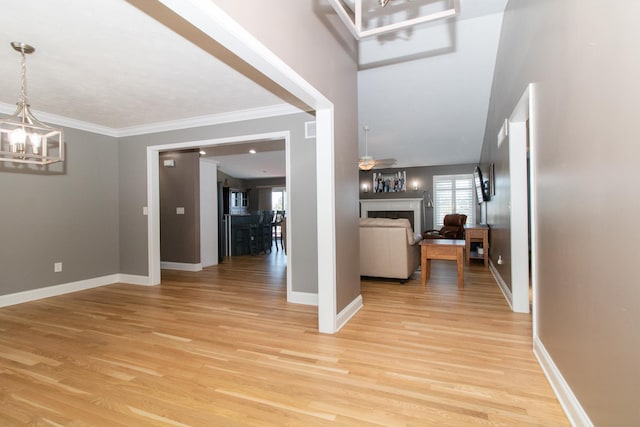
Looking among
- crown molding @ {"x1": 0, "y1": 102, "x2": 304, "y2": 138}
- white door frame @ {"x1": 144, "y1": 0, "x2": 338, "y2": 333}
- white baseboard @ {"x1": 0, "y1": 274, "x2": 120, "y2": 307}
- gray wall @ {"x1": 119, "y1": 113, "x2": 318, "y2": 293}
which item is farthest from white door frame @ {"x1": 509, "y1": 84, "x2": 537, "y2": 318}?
white baseboard @ {"x1": 0, "y1": 274, "x2": 120, "y2": 307}

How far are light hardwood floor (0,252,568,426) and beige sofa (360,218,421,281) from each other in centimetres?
71

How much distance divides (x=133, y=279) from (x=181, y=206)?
165cm

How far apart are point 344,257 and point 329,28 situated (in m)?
2.05

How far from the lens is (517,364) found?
2.11 m

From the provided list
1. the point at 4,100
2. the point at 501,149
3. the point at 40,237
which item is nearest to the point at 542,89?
the point at 501,149

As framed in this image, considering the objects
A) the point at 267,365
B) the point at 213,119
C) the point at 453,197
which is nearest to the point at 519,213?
the point at 267,365

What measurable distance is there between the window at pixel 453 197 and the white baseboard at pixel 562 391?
7239mm

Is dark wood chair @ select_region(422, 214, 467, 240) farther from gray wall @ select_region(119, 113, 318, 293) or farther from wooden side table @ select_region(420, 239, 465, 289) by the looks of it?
gray wall @ select_region(119, 113, 318, 293)

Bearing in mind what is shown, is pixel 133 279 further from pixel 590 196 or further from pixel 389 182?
pixel 389 182

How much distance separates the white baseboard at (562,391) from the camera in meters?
1.44

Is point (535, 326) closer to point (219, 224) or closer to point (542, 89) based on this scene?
point (542, 89)

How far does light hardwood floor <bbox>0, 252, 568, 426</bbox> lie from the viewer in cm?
163

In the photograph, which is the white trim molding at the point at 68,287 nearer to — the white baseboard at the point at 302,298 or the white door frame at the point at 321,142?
the white baseboard at the point at 302,298

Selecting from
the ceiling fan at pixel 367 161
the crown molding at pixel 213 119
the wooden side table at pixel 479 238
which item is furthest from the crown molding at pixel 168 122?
the wooden side table at pixel 479 238
